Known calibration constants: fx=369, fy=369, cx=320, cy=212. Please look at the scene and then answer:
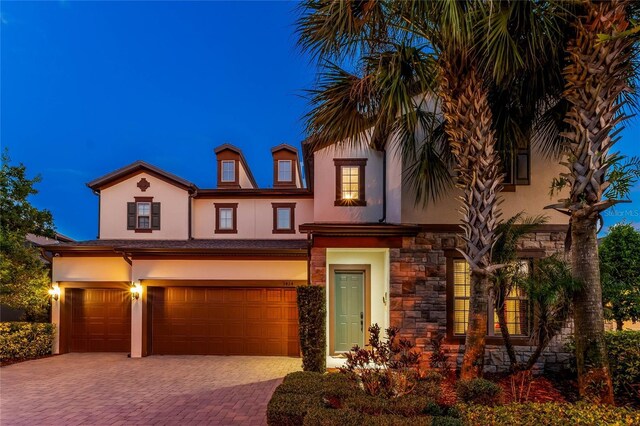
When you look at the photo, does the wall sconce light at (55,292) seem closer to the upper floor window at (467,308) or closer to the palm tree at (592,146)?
the upper floor window at (467,308)

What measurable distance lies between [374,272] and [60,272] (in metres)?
9.85

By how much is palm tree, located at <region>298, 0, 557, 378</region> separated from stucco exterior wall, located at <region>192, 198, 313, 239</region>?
300 inches

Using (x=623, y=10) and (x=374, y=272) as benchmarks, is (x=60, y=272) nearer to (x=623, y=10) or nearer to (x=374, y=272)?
(x=374, y=272)

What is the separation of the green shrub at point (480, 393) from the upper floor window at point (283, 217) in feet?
33.1

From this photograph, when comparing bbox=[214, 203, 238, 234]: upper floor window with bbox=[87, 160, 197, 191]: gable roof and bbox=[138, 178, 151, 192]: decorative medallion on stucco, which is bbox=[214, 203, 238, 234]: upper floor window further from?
bbox=[138, 178, 151, 192]: decorative medallion on stucco

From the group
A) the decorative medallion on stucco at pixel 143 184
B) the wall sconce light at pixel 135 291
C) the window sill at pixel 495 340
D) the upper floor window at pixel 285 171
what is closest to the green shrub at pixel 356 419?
the window sill at pixel 495 340

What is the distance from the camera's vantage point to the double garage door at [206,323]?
11344 mm

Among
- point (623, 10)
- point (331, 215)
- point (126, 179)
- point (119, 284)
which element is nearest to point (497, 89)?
point (623, 10)

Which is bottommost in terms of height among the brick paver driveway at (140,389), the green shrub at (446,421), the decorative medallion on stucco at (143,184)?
the brick paver driveway at (140,389)

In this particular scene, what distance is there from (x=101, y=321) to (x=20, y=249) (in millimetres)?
3143

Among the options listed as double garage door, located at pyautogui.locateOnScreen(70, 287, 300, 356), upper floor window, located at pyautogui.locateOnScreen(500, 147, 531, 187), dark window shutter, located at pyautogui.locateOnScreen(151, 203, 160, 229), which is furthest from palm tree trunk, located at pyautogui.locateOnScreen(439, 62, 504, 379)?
dark window shutter, located at pyautogui.locateOnScreen(151, 203, 160, 229)

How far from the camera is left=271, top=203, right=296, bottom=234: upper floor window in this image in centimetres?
1450

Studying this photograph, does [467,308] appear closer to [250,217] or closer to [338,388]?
[338,388]

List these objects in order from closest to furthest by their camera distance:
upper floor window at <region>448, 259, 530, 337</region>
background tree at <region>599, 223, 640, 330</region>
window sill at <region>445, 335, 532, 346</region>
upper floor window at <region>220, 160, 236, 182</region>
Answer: window sill at <region>445, 335, 532, 346</region>, upper floor window at <region>448, 259, 530, 337</region>, background tree at <region>599, 223, 640, 330</region>, upper floor window at <region>220, 160, 236, 182</region>
